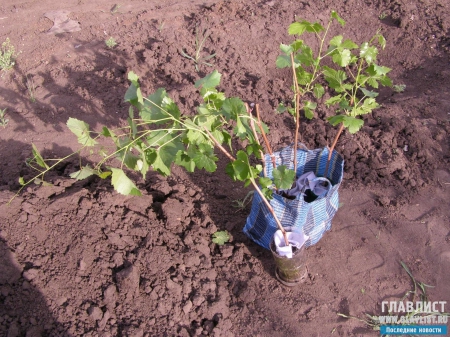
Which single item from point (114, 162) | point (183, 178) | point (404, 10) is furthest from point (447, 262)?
point (404, 10)

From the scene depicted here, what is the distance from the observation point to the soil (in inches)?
106

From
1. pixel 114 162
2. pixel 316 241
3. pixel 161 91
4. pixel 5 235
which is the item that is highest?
pixel 161 91

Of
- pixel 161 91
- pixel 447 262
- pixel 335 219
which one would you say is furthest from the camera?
pixel 335 219

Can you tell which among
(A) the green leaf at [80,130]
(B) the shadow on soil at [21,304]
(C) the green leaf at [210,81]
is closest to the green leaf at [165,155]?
(C) the green leaf at [210,81]

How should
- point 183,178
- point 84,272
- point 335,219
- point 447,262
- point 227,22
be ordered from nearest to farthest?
point 84,272, point 447,262, point 335,219, point 183,178, point 227,22

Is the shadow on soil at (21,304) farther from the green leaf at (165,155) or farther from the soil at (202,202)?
the green leaf at (165,155)

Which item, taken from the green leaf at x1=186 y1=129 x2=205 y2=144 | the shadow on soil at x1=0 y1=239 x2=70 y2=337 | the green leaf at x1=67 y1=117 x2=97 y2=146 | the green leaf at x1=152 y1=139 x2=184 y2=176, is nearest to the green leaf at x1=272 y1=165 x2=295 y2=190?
the green leaf at x1=186 y1=129 x2=205 y2=144

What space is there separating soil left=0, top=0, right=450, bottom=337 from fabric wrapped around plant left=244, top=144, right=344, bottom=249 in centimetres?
22

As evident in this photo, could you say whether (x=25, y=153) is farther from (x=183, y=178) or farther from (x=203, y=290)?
(x=203, y=290)

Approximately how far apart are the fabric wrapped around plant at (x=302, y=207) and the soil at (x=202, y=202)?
0.22m

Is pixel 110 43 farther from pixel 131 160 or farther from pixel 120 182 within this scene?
pixel 120 182

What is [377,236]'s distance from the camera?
127 inches

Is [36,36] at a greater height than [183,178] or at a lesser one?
greater

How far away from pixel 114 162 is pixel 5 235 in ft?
3.76
